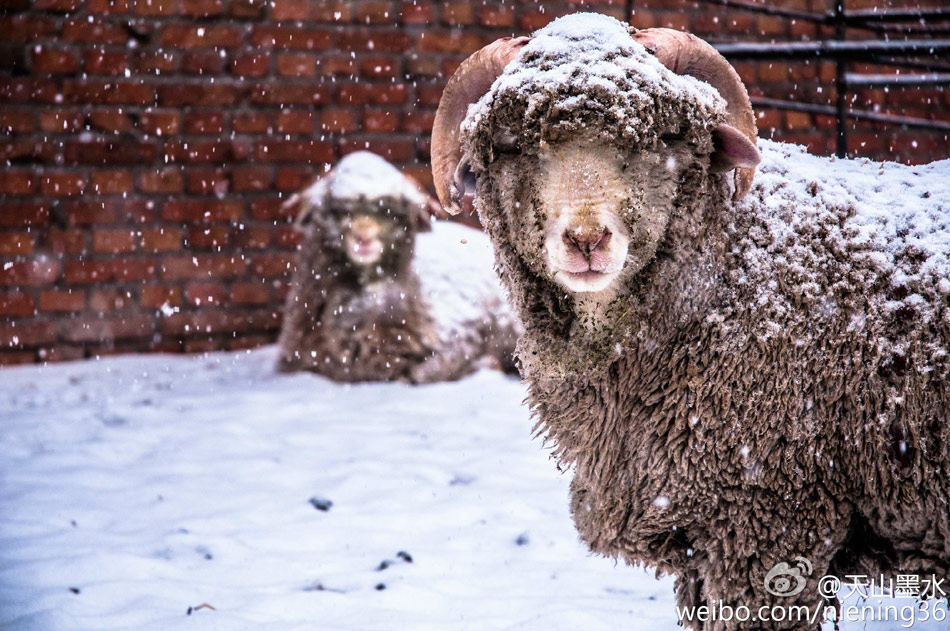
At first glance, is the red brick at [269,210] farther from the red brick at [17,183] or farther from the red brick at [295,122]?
the red brick at [17,183]

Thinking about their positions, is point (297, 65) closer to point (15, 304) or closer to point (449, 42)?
point (449, 42)

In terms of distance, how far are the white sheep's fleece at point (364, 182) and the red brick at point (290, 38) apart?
28.6 inches

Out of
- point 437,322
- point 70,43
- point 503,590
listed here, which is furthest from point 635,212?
point 70,43

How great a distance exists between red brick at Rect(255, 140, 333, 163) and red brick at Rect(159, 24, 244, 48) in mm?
581

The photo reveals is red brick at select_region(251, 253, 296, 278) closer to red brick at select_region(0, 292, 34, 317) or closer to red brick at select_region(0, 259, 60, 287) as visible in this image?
red brick at select_region(0, 259, 60, 287)

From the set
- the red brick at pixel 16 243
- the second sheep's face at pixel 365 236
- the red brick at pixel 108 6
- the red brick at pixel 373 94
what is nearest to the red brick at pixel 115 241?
the red brick at pixel 16 243

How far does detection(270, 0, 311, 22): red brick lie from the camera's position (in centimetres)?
477

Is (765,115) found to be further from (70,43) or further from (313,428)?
(70,43)

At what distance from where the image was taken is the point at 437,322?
478 cm

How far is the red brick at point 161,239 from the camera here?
472cm

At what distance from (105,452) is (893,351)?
2.93 metres

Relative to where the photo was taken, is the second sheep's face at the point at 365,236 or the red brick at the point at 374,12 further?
the red brick at the point at 374,12

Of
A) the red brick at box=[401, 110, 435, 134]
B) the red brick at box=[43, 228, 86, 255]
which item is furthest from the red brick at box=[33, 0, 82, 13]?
the red brick at box=[401, 110, 435, 134]

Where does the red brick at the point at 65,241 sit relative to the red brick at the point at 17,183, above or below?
below
